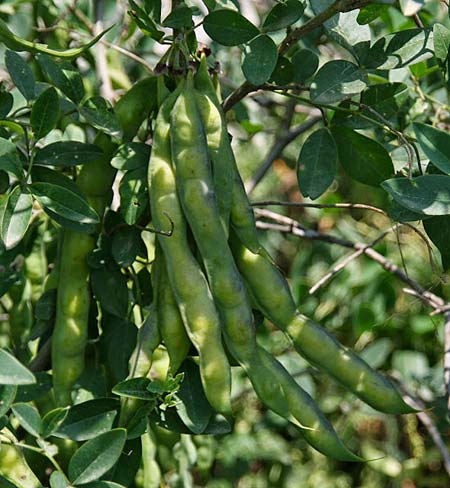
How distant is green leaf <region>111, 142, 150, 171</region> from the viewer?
1076mm

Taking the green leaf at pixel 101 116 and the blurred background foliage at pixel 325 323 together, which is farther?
the blurred background foliage at pixel 325 323

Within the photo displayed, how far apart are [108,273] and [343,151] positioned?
32 centimetres

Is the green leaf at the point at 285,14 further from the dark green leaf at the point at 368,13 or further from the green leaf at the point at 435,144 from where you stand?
the green leaf at the point at 435,144

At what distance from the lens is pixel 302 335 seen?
3.38 ft

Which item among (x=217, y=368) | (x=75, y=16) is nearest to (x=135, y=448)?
(x=217, y=368)

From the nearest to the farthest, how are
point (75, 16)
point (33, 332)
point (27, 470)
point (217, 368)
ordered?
point (217, 368) < point (27, 470) < point (33, 332) < point (75, 16)

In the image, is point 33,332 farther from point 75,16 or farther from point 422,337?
point 422,337

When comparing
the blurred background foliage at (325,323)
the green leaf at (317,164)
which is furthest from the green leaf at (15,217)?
the blurred background foliage at (325,323)

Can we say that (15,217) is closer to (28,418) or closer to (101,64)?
(28,418)

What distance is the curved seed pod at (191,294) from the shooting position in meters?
0.97

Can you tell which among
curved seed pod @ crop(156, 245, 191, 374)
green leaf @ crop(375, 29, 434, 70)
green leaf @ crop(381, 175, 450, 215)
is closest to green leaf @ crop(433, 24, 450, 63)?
green leaf @ crop(375, 29, 434, 70)

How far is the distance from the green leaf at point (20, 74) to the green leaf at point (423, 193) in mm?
439

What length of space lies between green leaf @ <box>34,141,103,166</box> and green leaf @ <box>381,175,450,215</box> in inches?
13.7

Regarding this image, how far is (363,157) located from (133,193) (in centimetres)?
28
